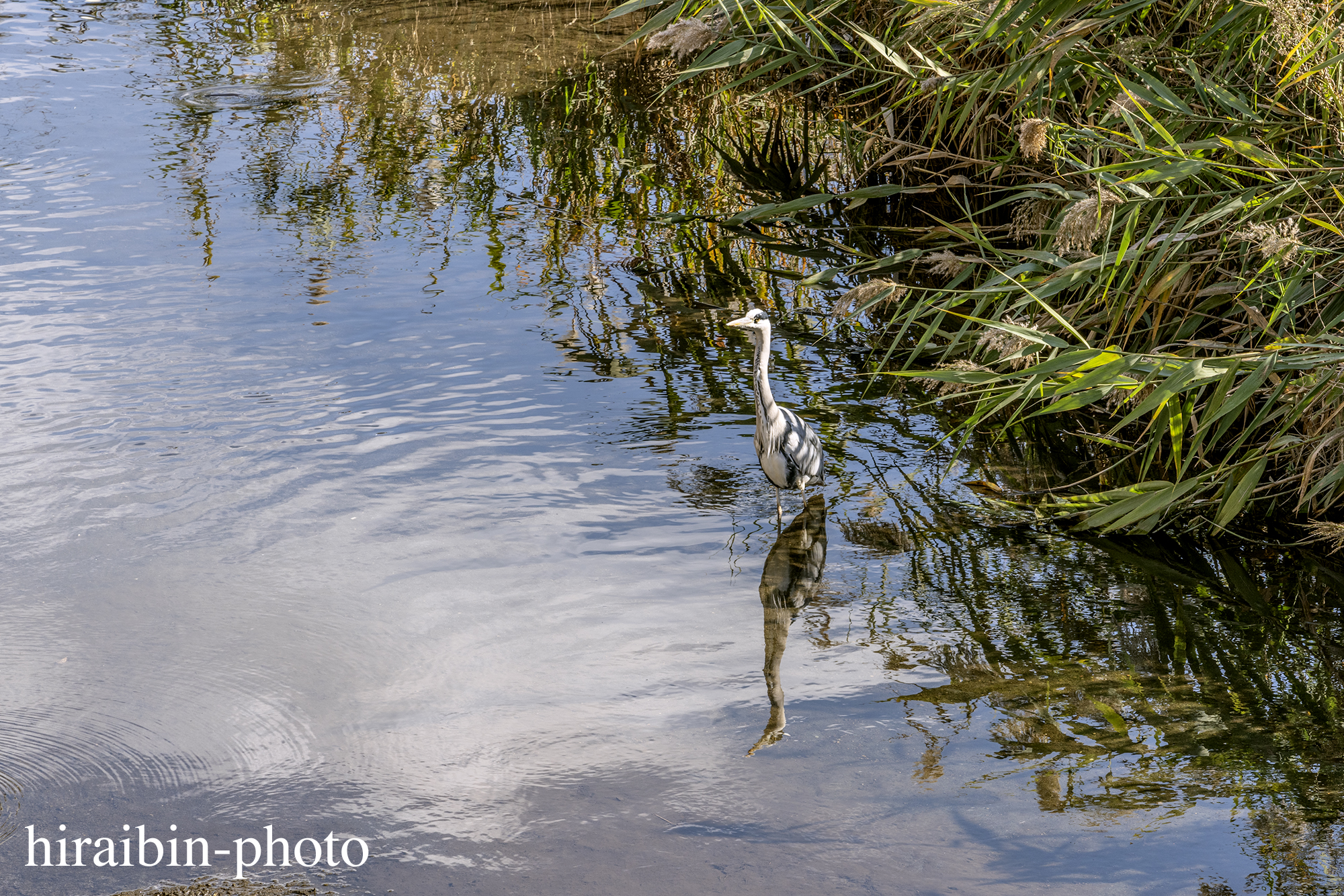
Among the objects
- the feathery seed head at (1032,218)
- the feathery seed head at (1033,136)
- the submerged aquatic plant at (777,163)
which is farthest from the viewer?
the submerged aquatic plant at (777,163)

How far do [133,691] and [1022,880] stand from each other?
271 cm

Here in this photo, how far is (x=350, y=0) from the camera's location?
12.4 m

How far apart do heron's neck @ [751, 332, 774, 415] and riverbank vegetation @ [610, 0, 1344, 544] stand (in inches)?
16.9

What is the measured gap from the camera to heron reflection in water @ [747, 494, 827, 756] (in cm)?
364

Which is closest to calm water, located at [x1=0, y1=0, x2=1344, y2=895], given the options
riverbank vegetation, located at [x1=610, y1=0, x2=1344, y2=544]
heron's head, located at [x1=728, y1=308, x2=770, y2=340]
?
riverbank vegetation, located at [x1=610, y1=0, x2=1344, y2=544]

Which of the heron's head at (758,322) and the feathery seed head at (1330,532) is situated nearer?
the feathery seed head at (1330,532)

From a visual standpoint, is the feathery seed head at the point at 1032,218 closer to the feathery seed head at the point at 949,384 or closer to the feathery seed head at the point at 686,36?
the feathery seed head at the point at 949,384

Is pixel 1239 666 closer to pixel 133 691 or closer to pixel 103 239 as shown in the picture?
pixel 133 691

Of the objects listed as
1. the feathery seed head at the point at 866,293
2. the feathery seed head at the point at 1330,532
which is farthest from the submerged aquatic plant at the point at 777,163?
the feathery seed head at the point at 1330,532

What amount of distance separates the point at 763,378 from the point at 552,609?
1.36m

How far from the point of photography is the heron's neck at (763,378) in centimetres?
465

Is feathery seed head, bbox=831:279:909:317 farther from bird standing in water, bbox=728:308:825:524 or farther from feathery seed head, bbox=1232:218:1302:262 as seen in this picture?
feathery seed head, bbox=1232:218:1302:262

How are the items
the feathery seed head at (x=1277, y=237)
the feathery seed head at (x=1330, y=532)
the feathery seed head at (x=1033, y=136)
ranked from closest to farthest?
the feathery seed head at (x=1277, y=237)
the feathery seed head at (x=1330, y=532)
the feathery seed head at (x=1033, y=136)

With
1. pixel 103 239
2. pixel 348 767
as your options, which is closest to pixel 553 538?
pixel 348 767
